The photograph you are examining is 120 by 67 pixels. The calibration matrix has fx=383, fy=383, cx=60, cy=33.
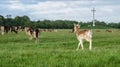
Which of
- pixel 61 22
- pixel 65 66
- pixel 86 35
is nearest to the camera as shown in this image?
pixel 65 66

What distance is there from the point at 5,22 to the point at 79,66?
103 m

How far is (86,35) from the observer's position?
2816cm

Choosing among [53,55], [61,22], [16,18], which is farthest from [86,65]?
[61,22]

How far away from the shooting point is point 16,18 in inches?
4946

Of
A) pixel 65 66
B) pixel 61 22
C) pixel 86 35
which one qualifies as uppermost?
pixel 65 66

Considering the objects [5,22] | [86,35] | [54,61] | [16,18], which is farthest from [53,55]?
[16,18]

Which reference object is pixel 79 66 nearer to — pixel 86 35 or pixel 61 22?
pixel 86 35

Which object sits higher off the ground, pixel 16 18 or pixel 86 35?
pixel 86 35

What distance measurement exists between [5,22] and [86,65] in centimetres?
10290

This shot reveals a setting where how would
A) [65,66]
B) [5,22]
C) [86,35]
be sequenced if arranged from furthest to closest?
[5,22] → [86,35] → [65,66]

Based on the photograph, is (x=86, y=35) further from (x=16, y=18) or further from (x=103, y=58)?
(x=16, y=18)

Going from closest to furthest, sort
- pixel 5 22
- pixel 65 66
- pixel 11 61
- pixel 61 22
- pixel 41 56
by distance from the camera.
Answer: pixel 65 66 < pixel 11 61 < pixel 41 56 < pixel 5 22 < pixel 61 22

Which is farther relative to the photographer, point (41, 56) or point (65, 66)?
point (41, 56)

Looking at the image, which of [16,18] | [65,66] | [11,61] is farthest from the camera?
[16,18]
